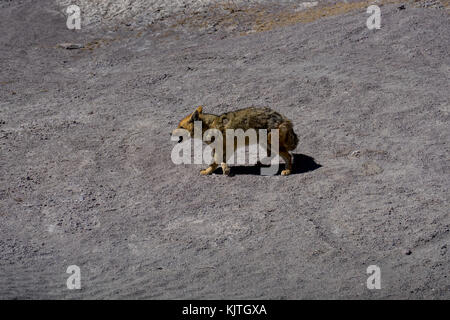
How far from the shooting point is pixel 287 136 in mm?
10414

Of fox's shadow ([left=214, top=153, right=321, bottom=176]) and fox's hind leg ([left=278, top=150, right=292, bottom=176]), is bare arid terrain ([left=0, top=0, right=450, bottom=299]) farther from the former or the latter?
fox's hind leg ([left=278, top=150, right=292, bottom=176])

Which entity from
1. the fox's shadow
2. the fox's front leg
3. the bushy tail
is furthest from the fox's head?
the bushy tail

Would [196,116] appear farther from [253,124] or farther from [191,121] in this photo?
[253,124]

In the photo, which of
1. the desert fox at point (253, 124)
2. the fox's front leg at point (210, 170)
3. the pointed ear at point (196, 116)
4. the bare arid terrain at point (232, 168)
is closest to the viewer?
the bare arid terrain at point (232, 168)

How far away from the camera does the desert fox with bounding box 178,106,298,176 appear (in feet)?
33.8

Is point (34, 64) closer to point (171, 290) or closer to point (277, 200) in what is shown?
point (277, 200)

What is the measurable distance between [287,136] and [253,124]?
0.68 m

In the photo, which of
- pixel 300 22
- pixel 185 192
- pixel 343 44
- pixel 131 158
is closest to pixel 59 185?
pixel 131 158

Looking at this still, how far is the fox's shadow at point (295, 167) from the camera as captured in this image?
35.7 feet

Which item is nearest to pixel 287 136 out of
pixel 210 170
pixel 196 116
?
pixel 210 170

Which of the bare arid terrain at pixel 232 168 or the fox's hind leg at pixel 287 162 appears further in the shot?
the fox's hind leg at pixel 287 162

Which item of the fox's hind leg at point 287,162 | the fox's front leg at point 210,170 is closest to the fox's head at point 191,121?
the fox's front leg at point 210,170

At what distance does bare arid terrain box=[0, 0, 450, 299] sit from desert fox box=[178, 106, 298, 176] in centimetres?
44

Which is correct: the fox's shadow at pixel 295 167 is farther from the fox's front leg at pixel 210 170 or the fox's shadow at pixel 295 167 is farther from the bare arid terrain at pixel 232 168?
the fox's front leg at pixel 210 170
